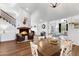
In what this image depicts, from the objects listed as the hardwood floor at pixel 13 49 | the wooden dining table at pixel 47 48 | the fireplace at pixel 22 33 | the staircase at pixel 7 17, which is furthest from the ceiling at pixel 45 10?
the hardwood floor at pixel 13 49

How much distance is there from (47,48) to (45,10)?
748 millimetres

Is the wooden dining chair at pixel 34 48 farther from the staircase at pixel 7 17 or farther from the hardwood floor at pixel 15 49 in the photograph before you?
the staircase at pixel 7 17

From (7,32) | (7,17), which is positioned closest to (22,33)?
(7,32)

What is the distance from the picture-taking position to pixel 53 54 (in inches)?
74.3

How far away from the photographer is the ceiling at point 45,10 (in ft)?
6.35

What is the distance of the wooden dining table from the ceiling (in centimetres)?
47

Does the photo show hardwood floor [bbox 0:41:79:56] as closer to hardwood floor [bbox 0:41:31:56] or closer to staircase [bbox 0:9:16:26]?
hardwood floor [bbox 0:41:31:56]

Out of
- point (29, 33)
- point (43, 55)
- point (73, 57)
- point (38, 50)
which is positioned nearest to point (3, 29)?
point (29, 33)

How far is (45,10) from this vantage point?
200 cm

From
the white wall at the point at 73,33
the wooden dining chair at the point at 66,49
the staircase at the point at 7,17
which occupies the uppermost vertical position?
the staircase at the point at 7,17

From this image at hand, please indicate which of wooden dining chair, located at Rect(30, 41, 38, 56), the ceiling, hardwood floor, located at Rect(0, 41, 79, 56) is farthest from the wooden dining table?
the ceiling

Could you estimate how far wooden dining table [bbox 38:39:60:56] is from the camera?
73.3 inches

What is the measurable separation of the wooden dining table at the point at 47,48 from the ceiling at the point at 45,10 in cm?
47

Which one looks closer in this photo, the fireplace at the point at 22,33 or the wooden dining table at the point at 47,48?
the wooden dining table at the point at 47,48
